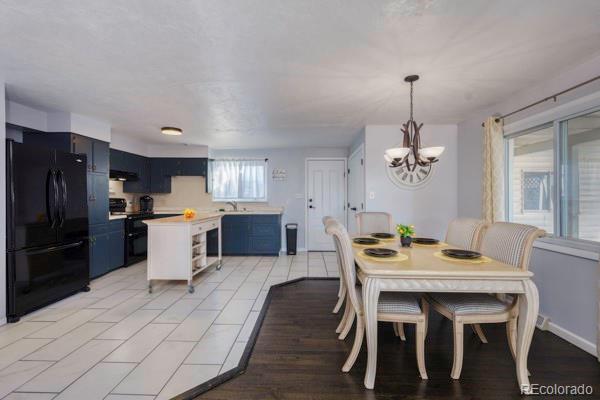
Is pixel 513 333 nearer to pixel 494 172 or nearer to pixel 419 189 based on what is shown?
pixel 494 172

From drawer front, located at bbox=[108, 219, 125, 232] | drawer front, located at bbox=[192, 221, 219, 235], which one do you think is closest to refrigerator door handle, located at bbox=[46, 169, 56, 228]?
drawer front, located at bbox=[108, 219, 125, 232]

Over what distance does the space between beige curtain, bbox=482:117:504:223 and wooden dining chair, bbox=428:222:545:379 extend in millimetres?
1043

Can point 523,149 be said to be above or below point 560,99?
below

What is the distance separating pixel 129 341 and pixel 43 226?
1.59 m

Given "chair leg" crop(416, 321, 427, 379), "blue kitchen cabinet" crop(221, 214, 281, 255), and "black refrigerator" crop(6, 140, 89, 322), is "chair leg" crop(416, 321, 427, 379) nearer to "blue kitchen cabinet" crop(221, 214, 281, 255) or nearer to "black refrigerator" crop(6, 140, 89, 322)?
"black refrigerator" crop(6, 140, 89, 322)

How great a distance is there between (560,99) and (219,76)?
117 inches

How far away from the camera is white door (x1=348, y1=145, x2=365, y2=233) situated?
404cm

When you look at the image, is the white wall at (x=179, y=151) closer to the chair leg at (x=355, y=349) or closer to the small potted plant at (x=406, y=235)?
the small potted plant at (x=406, y=235)

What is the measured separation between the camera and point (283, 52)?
1880 mm

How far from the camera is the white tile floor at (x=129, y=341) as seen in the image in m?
1.60

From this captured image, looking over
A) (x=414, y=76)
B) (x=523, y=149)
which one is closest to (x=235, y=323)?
(x=414, y=76)

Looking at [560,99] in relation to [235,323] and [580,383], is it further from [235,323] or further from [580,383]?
[235,323]

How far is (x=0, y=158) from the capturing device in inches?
89.0

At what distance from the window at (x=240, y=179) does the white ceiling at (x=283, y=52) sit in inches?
92.3
